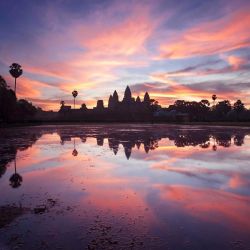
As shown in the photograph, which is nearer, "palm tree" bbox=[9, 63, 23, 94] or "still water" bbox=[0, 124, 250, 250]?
"still water" bbox=[0, 124, 250, 250]

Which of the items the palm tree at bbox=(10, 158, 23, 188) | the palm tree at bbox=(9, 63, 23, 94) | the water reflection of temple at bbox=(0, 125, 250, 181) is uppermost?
the palm tree at bbox=(9, 63, 23, 94)

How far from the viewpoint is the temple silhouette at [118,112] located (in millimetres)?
128625

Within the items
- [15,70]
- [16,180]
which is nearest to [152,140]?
[16,180]

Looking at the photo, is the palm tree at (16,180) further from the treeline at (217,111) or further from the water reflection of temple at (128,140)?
the treeline at (217,111)

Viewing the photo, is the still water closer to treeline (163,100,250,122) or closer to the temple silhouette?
the temple silhouette

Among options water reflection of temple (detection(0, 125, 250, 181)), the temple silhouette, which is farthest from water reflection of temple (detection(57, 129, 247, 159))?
the temple silhouette

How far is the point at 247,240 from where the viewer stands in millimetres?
6410

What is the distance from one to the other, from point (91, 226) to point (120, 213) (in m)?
1.21

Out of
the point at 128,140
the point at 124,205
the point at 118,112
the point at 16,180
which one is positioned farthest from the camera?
the point at 118,112

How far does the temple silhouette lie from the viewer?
12862cm

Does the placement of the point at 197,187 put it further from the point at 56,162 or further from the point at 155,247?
the point at 56,162

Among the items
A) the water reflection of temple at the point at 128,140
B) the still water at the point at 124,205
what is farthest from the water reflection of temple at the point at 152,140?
the still water at the point at 124,205

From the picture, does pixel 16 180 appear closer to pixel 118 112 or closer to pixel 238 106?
pixel 118 112

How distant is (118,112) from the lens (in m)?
136
